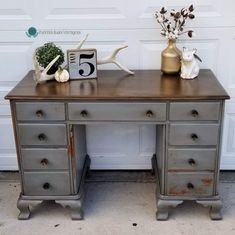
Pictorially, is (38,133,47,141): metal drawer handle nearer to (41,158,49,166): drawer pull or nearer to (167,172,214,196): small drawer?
(41,158,49,166): drawer pull

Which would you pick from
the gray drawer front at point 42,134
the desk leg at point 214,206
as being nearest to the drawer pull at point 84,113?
the gray drawer front at point 42,134

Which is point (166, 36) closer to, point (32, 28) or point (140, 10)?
point (140, 10)

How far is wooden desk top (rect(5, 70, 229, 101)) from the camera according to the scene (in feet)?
5.65

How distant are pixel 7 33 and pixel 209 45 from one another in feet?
3.94

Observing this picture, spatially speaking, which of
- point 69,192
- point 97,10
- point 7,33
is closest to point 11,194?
point 69,192

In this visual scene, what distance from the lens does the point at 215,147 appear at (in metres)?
1.82

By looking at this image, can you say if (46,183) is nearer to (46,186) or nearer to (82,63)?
(46,186)

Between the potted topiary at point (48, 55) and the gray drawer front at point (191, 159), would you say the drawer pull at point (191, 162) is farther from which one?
the potted topiary at point (48, 55)

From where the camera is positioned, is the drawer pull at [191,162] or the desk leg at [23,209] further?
the desk leg at [23,209]

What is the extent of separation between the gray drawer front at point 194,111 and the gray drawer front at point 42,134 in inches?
22.0

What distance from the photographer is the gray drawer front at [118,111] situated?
1.75m

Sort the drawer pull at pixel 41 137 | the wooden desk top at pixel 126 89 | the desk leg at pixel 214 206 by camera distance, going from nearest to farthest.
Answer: the wooden desk top at pixel 126 89, the drawer pull at pixel 41 137, the desk leg at pixel 214 206

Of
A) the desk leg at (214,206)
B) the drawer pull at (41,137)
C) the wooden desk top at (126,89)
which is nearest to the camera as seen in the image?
the wooden desk top at (126,89)

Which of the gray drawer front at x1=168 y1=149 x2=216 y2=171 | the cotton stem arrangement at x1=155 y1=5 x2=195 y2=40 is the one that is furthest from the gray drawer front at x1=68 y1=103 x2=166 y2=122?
the cotton stem arrangement at x1=155 y1=5 x2=195 y2=40
